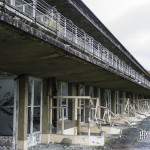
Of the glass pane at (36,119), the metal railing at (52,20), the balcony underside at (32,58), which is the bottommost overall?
the glass pane at (36,119)

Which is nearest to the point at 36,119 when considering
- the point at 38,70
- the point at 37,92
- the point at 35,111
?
the point at 35,111

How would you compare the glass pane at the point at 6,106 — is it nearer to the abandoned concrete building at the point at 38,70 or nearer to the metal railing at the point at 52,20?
the abandoned concrete building at the point at 38,70

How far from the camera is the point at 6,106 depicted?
588 inches

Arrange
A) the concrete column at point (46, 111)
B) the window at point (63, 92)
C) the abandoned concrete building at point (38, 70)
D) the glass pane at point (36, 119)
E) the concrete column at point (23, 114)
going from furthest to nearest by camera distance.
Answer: the window at point (63, 92) < the concrete column at point (46, 111) < the glass pane at point (36, 119) < the concrete column at point (23, 114) < the abandoned concrete building at point (38, 70)

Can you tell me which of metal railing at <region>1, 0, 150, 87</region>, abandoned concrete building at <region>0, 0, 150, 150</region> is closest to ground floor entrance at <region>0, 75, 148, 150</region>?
abandoned concrete building at <region>0, 0, 150, 150</region>

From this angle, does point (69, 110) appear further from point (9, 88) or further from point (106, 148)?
point (9, 88)

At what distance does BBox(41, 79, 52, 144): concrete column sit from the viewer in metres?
17.5

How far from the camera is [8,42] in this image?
385 inches

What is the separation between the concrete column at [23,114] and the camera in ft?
48.6

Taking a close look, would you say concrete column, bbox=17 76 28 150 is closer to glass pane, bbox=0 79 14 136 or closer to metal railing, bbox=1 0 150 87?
glass pane, bbox=0 79 14 136

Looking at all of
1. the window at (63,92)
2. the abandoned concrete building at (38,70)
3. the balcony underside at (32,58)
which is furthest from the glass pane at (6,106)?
the window at (63,92)

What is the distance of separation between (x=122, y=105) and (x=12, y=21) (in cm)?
3182

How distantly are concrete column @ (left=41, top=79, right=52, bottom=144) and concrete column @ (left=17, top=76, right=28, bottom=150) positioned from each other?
2473 mm

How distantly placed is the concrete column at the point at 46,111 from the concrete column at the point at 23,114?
97.4 inches
